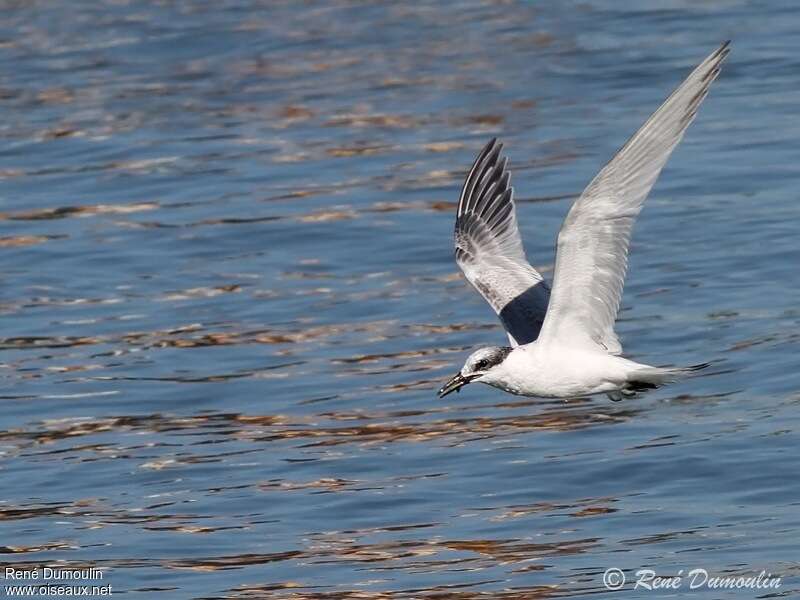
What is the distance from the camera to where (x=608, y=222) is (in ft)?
31.6

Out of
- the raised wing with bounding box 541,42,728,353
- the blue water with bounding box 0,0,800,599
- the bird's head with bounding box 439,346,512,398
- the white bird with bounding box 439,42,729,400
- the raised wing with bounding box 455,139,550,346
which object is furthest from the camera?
the raised wing with bounding box 455,139,550,346

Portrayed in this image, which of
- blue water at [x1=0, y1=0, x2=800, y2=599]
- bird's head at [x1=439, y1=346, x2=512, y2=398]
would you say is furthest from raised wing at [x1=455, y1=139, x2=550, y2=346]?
blue water at [x1=0, y1=0, x2=800, y2=599]

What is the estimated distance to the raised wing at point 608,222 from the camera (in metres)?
9.27

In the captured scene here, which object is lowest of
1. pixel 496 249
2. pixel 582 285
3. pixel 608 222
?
pixel 582 285

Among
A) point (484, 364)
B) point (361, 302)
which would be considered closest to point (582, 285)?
point (484, 364)

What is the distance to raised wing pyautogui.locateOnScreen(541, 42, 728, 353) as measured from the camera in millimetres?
9266

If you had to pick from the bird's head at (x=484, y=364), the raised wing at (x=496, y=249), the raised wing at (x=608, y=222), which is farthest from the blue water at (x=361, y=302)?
the raised wing at (x=608, y=222)

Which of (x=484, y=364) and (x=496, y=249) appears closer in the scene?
(x=484, y=364)

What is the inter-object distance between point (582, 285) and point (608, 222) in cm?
41

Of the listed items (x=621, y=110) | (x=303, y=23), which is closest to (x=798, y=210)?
(x=621, y=110)

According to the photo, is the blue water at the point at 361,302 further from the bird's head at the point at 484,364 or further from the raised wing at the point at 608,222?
the raised wing at the point at 608,222

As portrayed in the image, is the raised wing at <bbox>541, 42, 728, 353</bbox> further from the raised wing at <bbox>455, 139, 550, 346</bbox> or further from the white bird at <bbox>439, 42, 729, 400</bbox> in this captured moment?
the raised wing at <bbox>455, 139, 550, 346</bbox>

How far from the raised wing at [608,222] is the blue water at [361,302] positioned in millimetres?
1374

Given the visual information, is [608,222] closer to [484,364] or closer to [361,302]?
[484,364]
